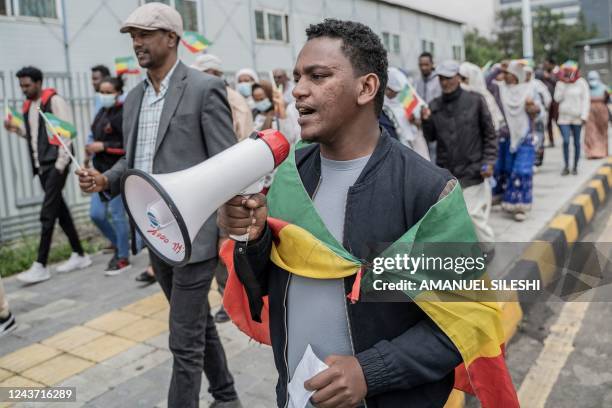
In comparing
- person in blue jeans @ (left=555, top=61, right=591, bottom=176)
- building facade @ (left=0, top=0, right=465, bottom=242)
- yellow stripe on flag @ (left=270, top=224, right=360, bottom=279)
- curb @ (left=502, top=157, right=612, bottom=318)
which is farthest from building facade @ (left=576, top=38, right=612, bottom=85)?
yellow stripe on flag @ (left=270, top=224, right=360, bottom=279)

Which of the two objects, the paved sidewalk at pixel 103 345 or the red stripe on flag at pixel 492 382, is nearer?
the red stripe on flag at pixel 492 382

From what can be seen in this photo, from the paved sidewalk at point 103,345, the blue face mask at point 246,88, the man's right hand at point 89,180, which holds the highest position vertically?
the blue face mask at point 246,88

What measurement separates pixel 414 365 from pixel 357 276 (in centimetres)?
27

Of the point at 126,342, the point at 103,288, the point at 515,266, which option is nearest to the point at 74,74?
the point at 103,288

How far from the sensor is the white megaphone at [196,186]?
159cm

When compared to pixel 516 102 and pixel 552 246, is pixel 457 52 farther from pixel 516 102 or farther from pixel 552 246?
pixel 552 246

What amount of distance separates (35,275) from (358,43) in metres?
5.22

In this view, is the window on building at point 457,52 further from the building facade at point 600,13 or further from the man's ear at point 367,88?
the building facade at point 600,13

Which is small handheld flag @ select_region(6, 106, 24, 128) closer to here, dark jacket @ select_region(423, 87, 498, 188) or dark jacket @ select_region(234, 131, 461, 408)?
dark jacket @ select_region(423, 87, 498, 188)

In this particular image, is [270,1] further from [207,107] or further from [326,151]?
[326,151]

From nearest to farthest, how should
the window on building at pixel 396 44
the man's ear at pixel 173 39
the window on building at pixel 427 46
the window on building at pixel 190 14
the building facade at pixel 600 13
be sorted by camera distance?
the man's ear at pixel 173 39
the window on building at pixel 190 14
the window on building at pixel 396 44
the window on building at pixel 427 46
the building facade at pixel 600 13

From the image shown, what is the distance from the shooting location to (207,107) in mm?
2865

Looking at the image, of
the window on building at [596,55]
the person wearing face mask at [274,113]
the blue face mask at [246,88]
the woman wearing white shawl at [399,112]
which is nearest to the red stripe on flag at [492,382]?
the woman wearing white shawl at [399,112]

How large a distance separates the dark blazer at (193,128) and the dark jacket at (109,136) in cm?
290
